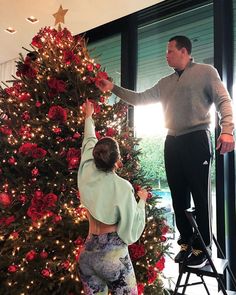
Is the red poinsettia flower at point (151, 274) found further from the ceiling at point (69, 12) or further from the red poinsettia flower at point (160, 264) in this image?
the ceiling at point (69, 12)

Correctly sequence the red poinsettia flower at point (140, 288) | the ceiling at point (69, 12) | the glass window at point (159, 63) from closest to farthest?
the red poinsettia flower at point (140, 288)
the glass window at point (159, 63)
the ceiling at point (69, 12)

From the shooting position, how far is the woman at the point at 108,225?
1.42m

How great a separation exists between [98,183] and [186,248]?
2.28 feet

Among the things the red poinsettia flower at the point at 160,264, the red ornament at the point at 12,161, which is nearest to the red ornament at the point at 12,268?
the red ornament at the point at 12,161

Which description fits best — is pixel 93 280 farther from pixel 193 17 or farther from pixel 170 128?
pixel 193 17

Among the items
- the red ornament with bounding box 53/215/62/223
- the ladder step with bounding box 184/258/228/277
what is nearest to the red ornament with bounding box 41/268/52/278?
the red ornament with bounding box 53/215/62/223

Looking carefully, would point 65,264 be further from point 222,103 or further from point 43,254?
point 222,103

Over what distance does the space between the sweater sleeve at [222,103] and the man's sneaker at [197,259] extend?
2.29 ft

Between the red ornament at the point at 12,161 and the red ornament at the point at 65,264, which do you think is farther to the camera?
the red ornament at the point at 12,161

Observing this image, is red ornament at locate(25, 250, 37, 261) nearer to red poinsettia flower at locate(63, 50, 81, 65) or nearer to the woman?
the woman

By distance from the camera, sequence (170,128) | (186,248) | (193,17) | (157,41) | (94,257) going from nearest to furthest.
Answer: (94,257) < (186,248) < (170,128) < (193,17) < (157,41)

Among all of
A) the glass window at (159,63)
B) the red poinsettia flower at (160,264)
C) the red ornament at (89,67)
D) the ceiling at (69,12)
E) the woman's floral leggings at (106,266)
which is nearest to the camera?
the woman's floral leggings at (106,266)

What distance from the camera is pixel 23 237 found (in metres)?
1.82

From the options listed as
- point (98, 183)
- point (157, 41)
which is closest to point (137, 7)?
point (157, 41)
